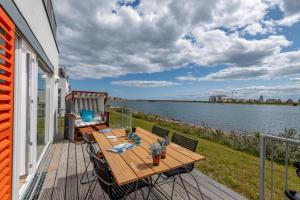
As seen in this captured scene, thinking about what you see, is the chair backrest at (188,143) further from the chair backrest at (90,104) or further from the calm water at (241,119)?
the calm water at (241,119)

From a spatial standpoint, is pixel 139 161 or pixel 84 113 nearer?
pixel 139 161

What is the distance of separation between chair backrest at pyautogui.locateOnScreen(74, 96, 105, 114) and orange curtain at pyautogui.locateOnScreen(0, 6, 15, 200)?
18.2 feet

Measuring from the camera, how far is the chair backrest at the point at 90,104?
23.4 ft

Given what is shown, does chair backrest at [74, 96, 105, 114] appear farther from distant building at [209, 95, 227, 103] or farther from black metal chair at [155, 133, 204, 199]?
distant building at [209, 95, 227, 103]

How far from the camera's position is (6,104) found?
1.62 m

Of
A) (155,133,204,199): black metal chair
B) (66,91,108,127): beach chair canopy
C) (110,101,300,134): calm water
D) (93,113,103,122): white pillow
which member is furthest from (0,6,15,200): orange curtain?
(110,101,300,134): calm water

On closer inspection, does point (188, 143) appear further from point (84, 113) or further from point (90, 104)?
point (90, 104)

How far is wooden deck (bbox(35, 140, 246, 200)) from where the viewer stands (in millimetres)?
2564

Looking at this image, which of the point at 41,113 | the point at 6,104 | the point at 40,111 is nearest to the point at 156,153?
the point at 6,104

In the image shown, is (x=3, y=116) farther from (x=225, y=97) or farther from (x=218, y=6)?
(x=225, y=97)

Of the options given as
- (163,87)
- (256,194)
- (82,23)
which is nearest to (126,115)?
(82,23)

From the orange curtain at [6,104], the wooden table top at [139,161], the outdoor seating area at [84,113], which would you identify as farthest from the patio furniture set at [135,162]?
the outdoor seating area at [84,113]

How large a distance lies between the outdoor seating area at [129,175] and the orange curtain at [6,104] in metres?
0.84

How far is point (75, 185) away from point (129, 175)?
5.76 ft
